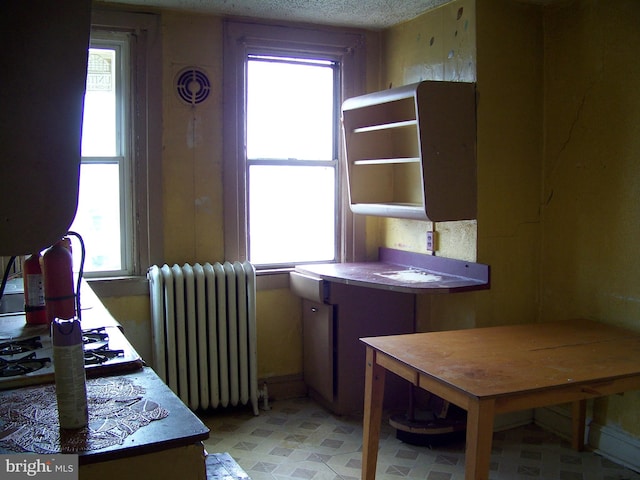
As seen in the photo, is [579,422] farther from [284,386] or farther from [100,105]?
[100,105]

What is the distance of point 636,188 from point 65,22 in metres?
2.93

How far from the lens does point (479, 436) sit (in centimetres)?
215

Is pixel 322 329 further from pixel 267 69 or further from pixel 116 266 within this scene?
pixel 267 69

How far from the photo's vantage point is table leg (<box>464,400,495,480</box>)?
2133mm

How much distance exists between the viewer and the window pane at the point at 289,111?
4141 mm

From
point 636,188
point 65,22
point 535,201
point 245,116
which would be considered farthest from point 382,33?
point 65,22

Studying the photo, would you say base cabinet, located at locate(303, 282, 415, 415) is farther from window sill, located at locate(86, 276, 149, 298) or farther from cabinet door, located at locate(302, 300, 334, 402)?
window sill, located at locate(86, 276, 149, 298)

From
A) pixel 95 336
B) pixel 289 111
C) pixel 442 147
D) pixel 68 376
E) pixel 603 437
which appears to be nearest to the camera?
pixel 68 376

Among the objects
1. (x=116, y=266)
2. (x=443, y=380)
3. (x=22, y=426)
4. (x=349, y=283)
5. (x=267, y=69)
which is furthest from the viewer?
(x=267, y=69)

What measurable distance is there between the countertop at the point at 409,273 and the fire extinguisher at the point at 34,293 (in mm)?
1750

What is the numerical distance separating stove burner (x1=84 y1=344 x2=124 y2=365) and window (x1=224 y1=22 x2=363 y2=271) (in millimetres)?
2086

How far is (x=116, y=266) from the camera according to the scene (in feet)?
12.7
